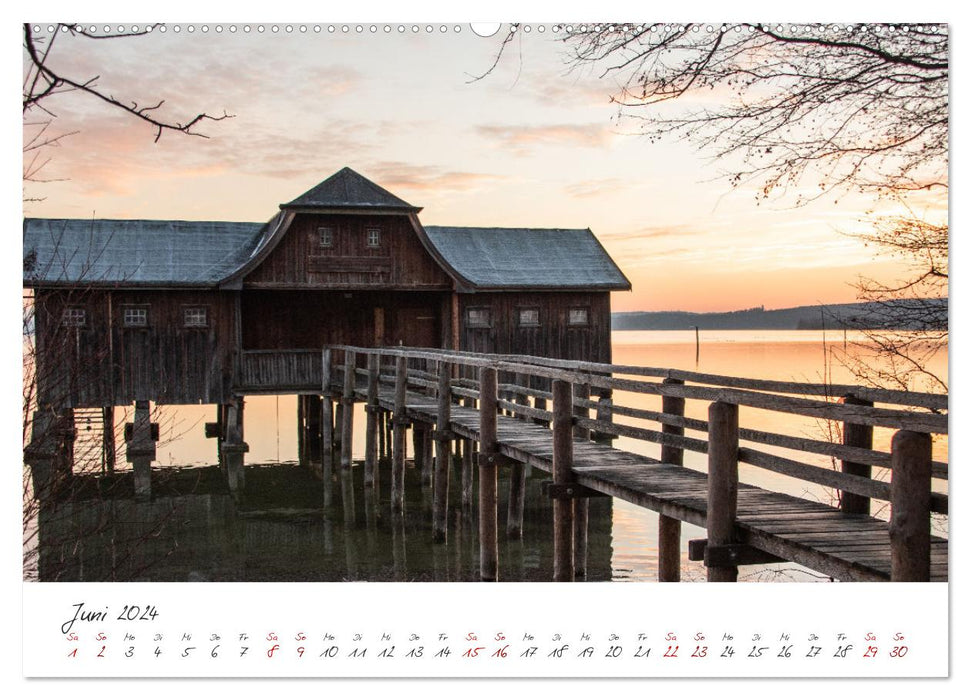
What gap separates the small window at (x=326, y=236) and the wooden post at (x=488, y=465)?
11.5 m

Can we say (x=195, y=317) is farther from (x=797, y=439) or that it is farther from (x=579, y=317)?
(x=797, y=439)

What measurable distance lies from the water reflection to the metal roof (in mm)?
4789

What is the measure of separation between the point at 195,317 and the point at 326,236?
3.72m

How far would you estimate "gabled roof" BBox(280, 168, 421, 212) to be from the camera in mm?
22375

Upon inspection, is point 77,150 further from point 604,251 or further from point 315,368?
point 604,251

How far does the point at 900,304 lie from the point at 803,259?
297cm

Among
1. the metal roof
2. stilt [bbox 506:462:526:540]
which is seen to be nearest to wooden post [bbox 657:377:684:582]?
stilt [bbox 506:462:526:540]

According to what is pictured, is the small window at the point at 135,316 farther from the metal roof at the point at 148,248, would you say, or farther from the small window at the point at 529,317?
the small window at the point at 529,317

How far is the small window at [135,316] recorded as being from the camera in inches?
892

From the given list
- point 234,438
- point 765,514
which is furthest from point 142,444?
point 765,514

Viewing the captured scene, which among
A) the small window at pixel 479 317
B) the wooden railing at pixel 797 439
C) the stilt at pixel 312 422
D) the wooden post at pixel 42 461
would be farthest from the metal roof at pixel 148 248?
the wooden post at pixel 42 461
